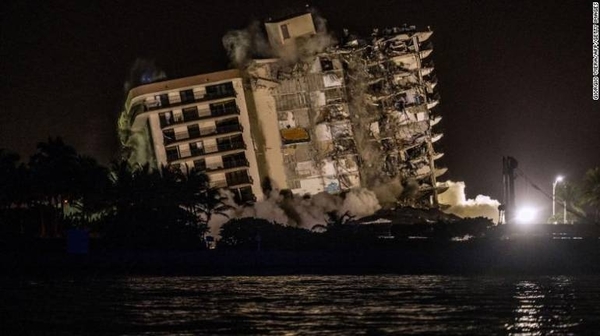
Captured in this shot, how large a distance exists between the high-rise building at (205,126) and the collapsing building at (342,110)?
6.55ft

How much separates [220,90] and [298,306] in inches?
2550

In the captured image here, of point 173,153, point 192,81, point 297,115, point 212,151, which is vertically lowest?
point 212,151

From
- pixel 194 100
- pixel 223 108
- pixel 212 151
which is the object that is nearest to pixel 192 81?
pixel 194 100

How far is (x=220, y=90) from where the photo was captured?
101188 mm

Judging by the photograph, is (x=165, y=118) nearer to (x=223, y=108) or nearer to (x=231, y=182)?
(x=223, y=108)

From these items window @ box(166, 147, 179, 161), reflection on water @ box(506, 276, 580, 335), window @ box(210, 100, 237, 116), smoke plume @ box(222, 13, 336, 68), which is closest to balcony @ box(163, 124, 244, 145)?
window @ box(166, 147, 179, 161)

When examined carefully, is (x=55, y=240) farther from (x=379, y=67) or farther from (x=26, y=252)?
(x=379, y=67)

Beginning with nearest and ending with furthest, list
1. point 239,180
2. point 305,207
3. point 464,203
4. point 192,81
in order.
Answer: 1. point 305,207
2. point 192,81
3. point 239,180
4. point 464,203

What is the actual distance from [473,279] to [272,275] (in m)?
10.2

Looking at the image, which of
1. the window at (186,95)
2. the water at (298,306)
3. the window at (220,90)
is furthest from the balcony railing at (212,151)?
the water at (298,306)

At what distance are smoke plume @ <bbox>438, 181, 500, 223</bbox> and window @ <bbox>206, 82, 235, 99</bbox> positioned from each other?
81.7 ft

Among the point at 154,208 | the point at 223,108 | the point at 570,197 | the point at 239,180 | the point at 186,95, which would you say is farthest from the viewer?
the point at 570,197

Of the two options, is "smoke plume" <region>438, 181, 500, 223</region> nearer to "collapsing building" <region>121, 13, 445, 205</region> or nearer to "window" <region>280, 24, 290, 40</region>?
"collapsing building" <region>121, 13, 445, 205</region>

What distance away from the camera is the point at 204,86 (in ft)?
333
